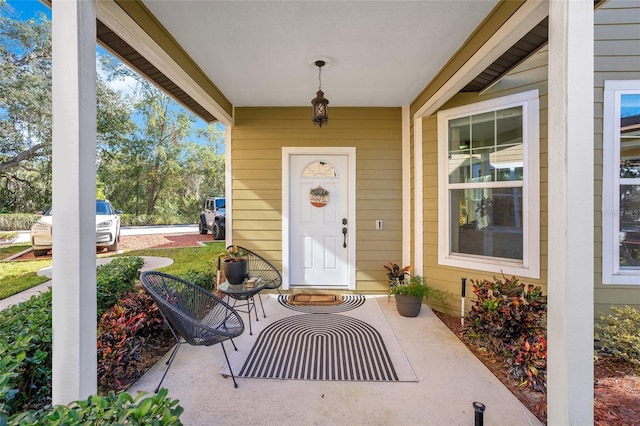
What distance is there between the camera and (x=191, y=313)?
8.13ft

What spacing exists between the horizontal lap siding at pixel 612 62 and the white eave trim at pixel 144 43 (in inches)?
150

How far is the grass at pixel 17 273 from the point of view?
170 inches

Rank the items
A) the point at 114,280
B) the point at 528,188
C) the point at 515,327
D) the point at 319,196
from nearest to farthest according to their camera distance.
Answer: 1. the point at 515,327
2. the point at 528,188
3. the point at 114,280
4. the point at 319,196

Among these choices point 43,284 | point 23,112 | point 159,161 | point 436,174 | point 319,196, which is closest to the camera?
point 436,174

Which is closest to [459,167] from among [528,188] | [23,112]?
[528,188]

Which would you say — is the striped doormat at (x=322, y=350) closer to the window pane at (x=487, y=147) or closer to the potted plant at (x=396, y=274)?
the potted plant at (x=396, y=274)

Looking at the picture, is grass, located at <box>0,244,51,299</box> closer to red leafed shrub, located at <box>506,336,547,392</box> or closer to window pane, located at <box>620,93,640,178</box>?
red leafed shrub, located at <box>506,336,547,392</box>

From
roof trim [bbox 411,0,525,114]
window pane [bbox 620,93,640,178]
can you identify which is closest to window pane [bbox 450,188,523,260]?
window pane [bbox 620,93,640,178]

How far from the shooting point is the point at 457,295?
10.9ft

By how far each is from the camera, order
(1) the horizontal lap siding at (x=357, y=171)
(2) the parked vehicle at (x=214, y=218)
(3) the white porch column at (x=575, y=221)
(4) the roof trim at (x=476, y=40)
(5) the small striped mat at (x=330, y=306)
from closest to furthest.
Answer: (3) the white porch column at (x=575, y=221) → (4) the roof trim at (x=476, y=40) → (5) the small striped mat at (x=330, y=306) → (1) the horizontal lap siding at (x=357, y=171) → (2) the parked vehicle at (x=214, y=218)

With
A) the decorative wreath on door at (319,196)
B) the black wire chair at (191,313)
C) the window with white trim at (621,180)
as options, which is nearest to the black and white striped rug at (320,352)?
the black wire chair at (191,313)

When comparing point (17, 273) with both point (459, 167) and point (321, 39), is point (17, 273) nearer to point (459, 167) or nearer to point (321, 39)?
point (321, 39)

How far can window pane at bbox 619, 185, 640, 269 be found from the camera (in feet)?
8.45

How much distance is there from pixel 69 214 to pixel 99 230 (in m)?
7.16
